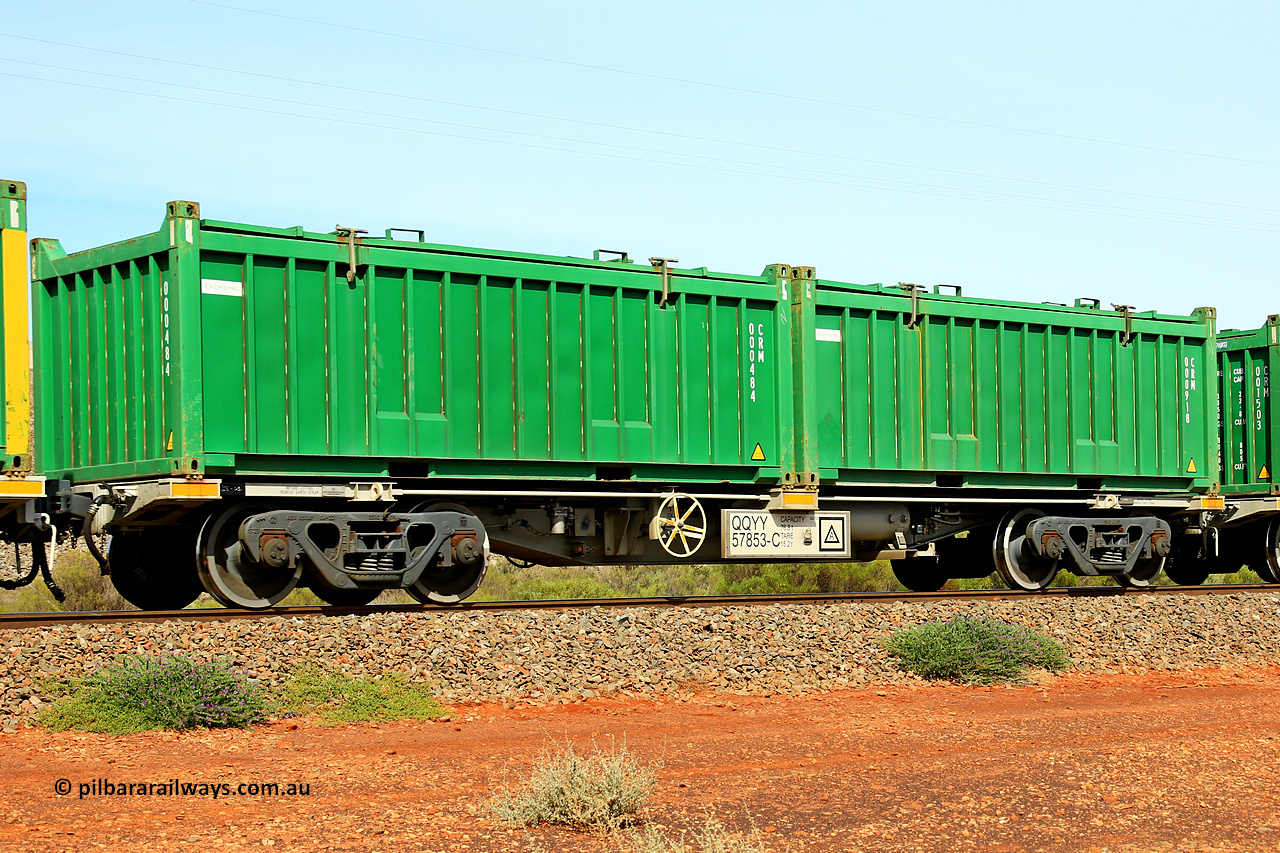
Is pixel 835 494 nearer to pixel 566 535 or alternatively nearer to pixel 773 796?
pixel 566 535

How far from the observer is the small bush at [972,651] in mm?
11266

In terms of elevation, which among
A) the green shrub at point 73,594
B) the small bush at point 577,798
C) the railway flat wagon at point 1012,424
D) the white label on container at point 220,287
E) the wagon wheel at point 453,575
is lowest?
the green shrub at point 73,594

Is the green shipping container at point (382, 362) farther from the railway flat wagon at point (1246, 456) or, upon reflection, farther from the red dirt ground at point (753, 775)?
the railway flat wagon at point (1246, 456)

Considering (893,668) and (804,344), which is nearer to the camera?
(893,668)

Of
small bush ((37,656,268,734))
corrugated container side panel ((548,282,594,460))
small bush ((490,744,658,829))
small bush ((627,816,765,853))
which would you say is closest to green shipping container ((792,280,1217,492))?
corrugated container side panel ((548,282,594,460))

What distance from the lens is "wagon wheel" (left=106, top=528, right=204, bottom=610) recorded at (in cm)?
1312

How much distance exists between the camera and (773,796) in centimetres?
698

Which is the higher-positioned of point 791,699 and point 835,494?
point 835,494

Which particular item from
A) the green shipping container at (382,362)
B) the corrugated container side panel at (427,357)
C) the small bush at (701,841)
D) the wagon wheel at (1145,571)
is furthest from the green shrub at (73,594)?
the wagon wheel at (1145,571)

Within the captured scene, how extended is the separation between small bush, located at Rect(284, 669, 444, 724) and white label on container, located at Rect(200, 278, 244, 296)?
4.01 meters

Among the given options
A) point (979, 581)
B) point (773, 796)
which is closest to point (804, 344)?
point (773, 796)

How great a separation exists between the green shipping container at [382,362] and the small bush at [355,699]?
301cm

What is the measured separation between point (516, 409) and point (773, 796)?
268 inches

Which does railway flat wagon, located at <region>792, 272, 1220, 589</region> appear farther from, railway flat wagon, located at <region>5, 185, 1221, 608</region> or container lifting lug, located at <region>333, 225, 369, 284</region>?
container lifting lug, located at <region>333, 225, 369, 284</region>
